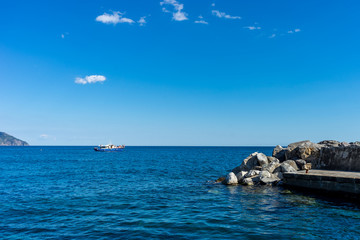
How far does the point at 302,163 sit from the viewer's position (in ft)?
77.4

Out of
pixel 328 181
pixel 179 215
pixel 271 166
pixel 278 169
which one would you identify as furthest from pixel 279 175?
pixel 179 215

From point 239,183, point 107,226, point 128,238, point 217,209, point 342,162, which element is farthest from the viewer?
point 239,183

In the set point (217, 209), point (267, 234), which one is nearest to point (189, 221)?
point (217, 209)

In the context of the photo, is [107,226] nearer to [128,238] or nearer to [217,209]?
[128,238]

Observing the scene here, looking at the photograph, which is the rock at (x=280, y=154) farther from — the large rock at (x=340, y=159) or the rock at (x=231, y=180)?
the rock at (x=231, y=180)

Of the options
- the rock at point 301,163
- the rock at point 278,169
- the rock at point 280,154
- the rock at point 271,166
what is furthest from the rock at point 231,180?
the rock at point 280,154

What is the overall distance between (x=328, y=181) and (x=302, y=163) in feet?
19.6

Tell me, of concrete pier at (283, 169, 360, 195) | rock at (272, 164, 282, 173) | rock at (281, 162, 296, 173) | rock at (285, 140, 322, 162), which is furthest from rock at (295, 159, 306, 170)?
concrete pier at (283, 169, 360, 195)

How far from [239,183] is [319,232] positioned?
520 inches

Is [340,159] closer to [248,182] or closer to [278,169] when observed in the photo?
[278,169]

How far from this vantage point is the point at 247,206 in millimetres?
15695

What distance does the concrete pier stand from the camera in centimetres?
1620

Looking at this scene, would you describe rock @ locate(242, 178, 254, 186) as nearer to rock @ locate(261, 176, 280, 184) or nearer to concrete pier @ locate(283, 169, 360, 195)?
rock @ locate(261, 176, 280, 184)

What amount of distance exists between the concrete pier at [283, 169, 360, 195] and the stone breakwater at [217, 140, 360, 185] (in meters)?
1.36
